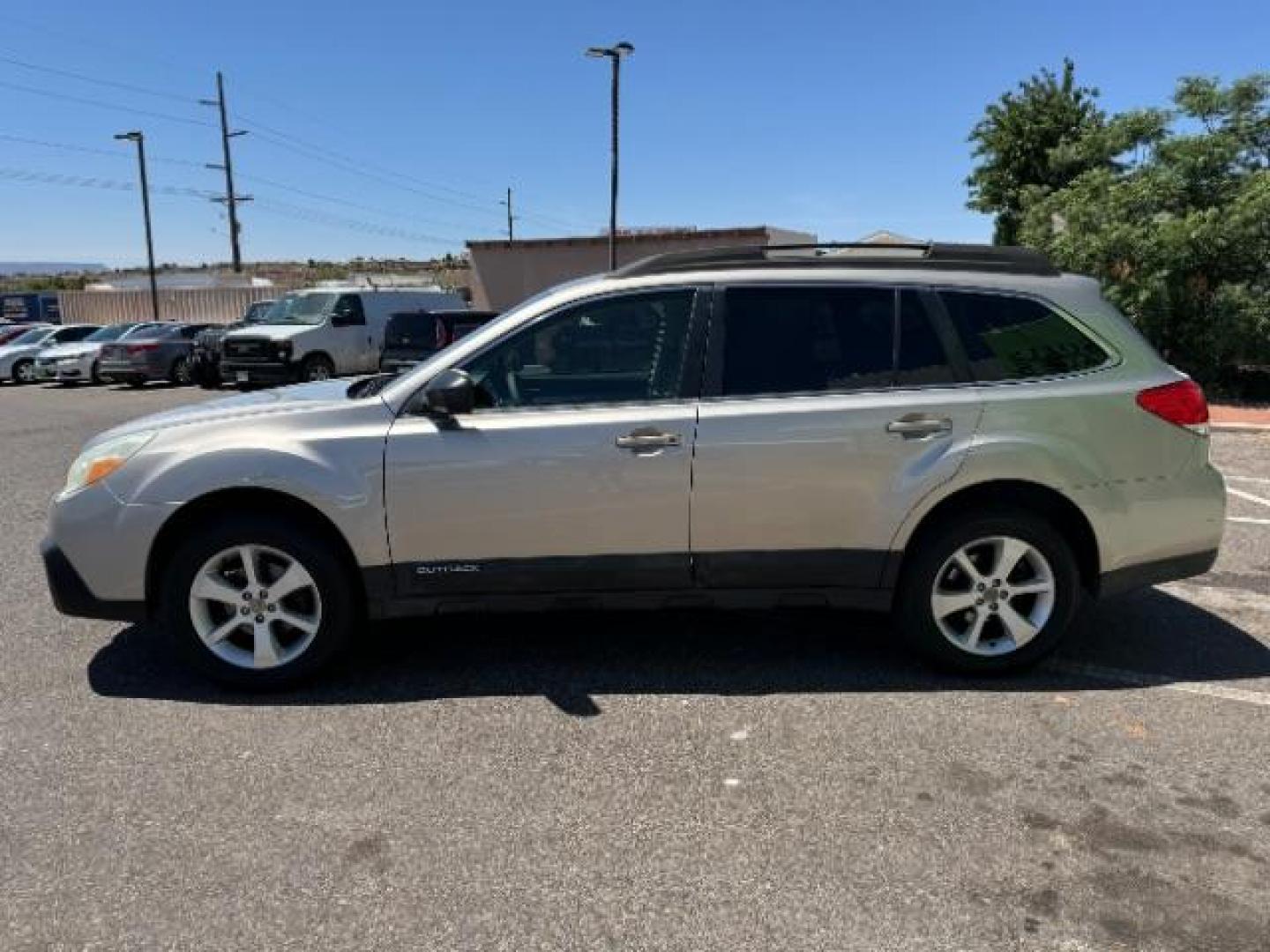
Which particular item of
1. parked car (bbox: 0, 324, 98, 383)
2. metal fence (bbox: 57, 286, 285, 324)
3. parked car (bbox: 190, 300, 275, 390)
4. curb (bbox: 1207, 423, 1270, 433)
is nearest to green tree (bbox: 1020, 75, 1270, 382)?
curb (bbox: 1207, 423, 1270, 433)

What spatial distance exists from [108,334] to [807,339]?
25.7 metres

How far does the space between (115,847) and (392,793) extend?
0.85 meters

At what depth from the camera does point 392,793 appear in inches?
133

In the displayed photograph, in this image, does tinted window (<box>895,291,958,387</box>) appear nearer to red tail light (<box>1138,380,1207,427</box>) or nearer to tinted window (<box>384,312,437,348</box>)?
red tail light (<box>1138,380,1207,427</box>)

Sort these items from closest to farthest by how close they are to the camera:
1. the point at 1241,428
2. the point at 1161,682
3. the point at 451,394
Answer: the point at 451,394 → the point at 1161,682 → the point at 1241,428

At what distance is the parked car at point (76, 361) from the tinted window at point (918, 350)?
22.9 metres

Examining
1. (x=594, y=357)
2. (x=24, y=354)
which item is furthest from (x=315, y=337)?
(x=594, y=357)

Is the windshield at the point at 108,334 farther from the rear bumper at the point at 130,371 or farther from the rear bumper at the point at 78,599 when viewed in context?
the rear bumper at the point at 78,599

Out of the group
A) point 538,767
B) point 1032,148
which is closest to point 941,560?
point 538,767

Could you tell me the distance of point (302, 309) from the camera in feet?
63.1

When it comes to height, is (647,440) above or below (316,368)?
above

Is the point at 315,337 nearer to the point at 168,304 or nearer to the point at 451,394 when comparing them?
the point at 451,394

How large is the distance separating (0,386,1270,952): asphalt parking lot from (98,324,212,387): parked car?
19179mm

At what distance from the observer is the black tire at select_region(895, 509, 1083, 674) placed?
4.14m
